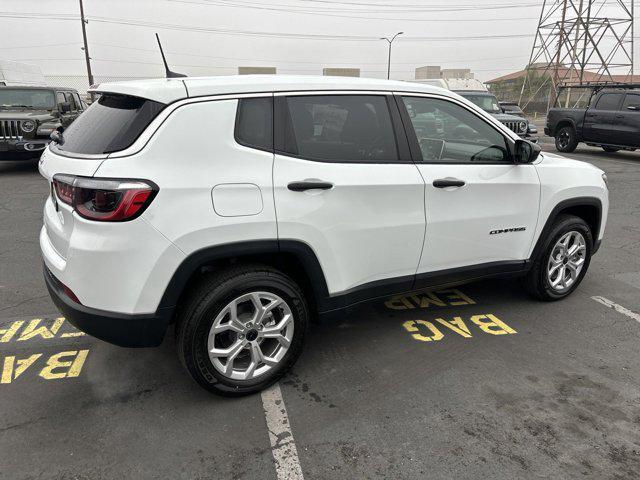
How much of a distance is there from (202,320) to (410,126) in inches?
70.3

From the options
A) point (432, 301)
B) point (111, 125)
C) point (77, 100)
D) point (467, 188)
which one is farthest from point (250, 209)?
point (77, 100)

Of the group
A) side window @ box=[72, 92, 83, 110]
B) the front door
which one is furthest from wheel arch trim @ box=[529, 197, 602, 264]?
side window @ box=[72, 92, 83, 110]

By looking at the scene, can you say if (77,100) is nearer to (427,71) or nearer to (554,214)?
(554,214)

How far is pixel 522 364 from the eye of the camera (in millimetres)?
3146

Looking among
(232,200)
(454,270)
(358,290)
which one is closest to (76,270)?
(232,200)

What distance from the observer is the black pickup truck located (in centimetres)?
1271

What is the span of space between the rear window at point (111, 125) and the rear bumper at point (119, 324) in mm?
808

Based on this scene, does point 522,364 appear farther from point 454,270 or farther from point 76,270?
point 76,270

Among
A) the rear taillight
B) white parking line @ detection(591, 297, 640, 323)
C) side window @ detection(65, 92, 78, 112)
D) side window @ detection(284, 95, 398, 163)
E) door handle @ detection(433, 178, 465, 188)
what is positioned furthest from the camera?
side window @ detection(65, 92, 78, 112)

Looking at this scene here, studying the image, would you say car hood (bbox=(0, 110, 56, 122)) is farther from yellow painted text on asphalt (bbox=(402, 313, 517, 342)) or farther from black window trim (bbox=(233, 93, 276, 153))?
yellow painted text on asphalt (bbox=(402, 313, 517, 342))

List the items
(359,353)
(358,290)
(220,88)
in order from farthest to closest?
(359,353)
(358,290)
(220,88)

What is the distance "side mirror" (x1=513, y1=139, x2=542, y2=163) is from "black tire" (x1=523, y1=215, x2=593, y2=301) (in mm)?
719

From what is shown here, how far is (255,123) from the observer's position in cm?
257

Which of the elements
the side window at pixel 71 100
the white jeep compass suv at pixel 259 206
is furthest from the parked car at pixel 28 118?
the white jeep compass suv at pixel 259 206
